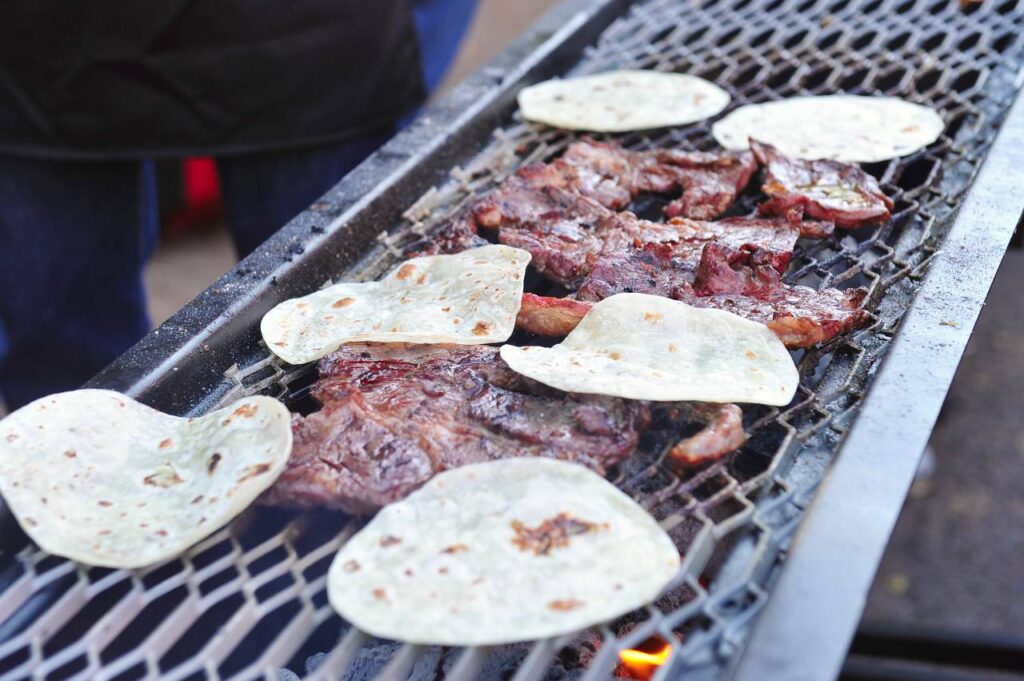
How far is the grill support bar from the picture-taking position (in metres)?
1.37

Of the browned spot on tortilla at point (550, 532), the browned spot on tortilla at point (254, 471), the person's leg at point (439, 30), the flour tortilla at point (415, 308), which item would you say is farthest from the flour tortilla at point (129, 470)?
the person's leg at point (439, 30)

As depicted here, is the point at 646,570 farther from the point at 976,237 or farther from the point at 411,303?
the point at 976,237

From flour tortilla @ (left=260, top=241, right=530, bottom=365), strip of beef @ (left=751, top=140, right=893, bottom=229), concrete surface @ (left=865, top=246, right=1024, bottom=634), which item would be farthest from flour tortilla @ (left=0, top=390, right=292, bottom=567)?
concrete surface @ (left=865, top=246, right=1024, bottom=634)

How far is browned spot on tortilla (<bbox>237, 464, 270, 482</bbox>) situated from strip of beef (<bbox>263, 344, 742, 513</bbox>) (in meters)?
0.05

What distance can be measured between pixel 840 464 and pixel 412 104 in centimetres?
246

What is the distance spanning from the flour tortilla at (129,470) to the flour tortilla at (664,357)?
55cm

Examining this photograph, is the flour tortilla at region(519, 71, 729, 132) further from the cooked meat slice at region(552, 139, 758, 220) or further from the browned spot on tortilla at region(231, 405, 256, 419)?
the browned spot on tortilla at region(231, 405, 256, 419)

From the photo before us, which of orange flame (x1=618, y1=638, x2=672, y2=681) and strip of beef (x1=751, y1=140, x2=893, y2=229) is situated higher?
strip of beef (x1=751, y1=140, x2=893, y2=229)

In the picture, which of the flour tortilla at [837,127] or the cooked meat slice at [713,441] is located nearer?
the cooked meat slice at [713,441]

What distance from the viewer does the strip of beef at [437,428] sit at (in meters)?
1.78

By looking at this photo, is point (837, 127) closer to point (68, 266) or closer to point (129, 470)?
point (129, 470)

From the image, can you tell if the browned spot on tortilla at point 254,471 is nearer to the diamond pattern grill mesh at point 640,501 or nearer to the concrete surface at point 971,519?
the diamond pattern grill mesh at point 640,501

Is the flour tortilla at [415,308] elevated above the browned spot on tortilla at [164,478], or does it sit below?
above

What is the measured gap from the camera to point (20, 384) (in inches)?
153
